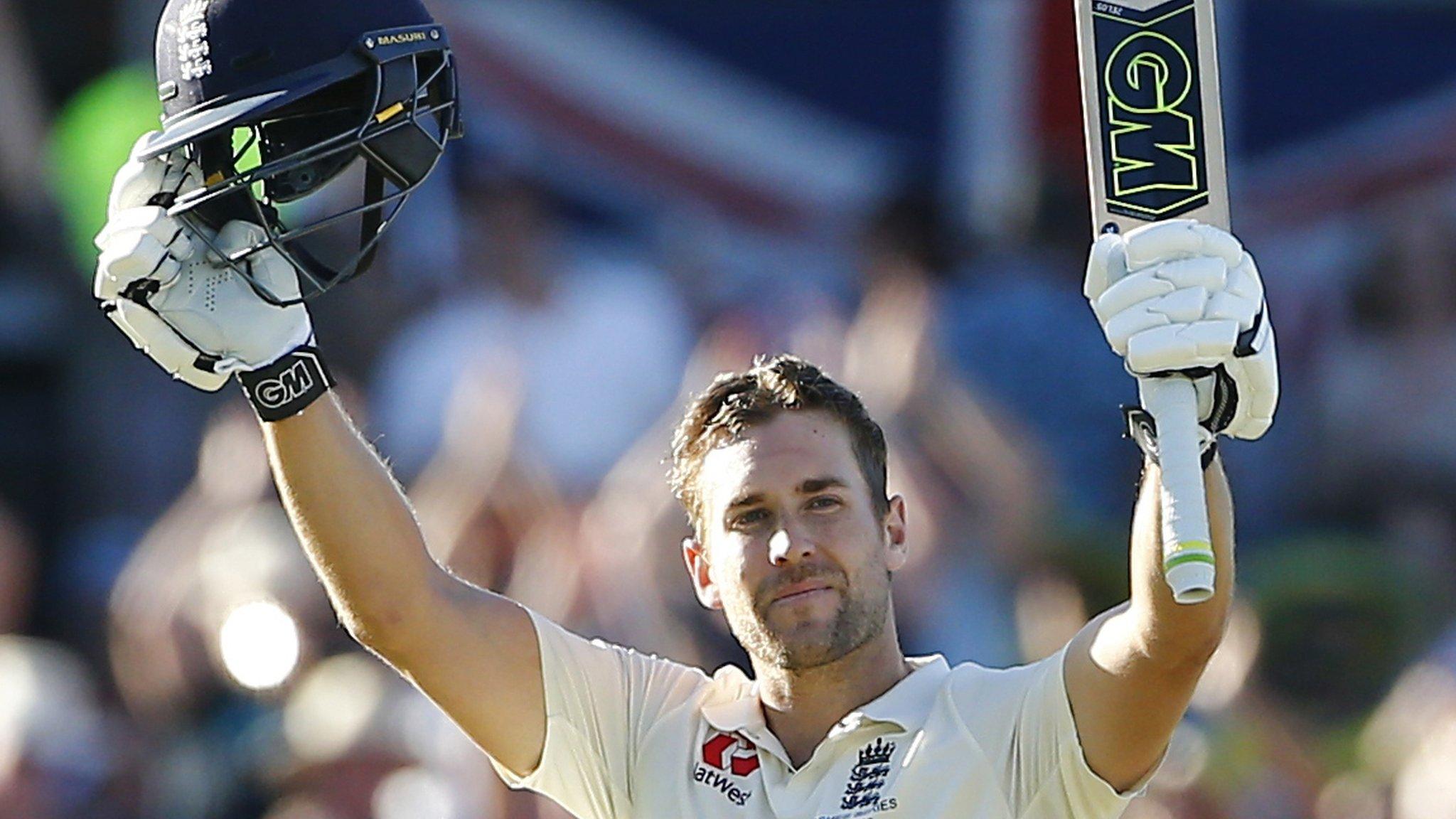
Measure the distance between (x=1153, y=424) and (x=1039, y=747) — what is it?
1.77 ft

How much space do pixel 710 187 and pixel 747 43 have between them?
47 cm

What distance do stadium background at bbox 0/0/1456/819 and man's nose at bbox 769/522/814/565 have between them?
2.17 m

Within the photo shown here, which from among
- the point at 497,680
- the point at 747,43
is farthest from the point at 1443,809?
the point at 747,43

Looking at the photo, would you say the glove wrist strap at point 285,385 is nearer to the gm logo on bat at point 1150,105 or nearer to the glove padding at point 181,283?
the glove padding at point 181,283

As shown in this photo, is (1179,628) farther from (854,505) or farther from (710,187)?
(710,187)

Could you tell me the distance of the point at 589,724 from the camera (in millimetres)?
3904

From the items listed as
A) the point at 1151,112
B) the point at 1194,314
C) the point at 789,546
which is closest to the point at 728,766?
the point at 789,546

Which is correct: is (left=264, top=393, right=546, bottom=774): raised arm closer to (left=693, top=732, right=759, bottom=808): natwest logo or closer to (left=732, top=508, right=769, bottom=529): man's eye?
(left=693, top=732, right=759, bottom=808): natwest logo

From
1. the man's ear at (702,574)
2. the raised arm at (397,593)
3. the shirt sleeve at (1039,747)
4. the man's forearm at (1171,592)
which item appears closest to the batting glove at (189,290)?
the raised arm at (397,593)

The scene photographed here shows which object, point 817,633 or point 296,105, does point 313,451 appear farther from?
point 817,633

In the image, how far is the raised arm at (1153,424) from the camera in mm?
3264

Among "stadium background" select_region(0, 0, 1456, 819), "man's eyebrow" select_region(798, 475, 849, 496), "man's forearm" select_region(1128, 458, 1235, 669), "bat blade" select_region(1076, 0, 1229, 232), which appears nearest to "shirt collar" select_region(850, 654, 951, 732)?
"man's eyebrow" select_region(798, 475, 849, 496)

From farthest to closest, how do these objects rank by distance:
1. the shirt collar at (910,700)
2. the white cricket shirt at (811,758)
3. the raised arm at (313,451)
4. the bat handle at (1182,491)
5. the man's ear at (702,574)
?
1. the man's ear at (702,574)
2. the shirt collar at (910,700)
3. the white cricket shirt at (811,758)
4. the raised arm at (313,451)
5. the bat handle at (1182,491)

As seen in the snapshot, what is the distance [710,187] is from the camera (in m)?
7.68
